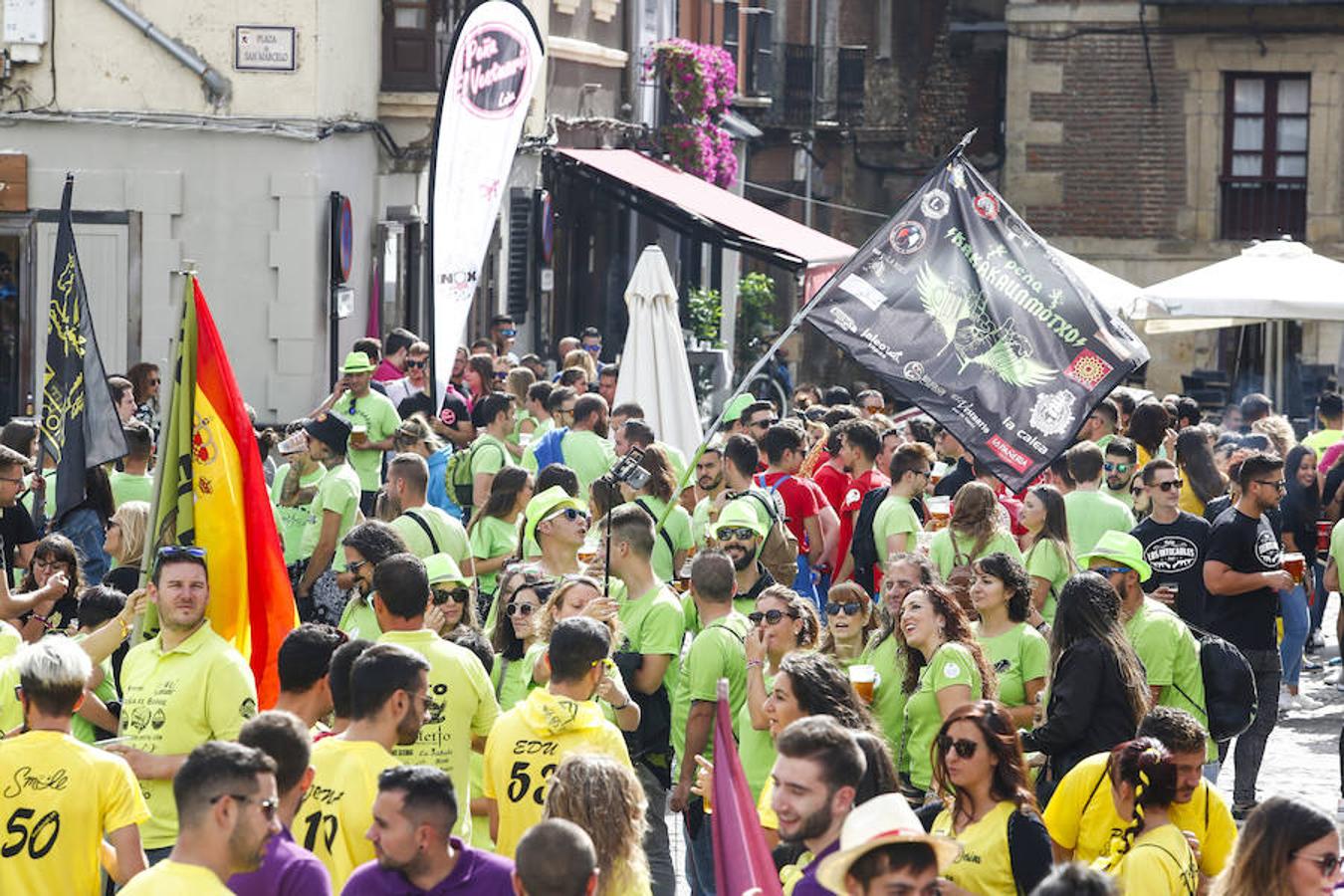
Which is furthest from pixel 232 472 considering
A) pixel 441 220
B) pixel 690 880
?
pixel 441 220

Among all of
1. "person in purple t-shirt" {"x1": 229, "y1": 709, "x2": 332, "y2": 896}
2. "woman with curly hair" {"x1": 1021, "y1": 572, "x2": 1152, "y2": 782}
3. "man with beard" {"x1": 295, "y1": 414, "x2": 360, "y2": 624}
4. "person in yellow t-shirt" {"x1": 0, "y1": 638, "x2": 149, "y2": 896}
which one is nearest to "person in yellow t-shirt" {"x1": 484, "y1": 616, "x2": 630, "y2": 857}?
"person in purple t-shirt" {"x1": 229, "y1": 709, "x2": 332, "y2": 896}

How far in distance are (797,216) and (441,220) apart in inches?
979

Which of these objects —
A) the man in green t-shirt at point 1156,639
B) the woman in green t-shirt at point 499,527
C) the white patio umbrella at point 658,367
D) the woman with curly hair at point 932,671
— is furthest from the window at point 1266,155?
the woman with curly hair at point 932,671

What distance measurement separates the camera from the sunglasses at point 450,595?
28.8 ft

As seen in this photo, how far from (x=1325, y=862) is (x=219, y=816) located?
2.69m

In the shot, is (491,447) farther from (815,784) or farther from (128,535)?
(815,784)

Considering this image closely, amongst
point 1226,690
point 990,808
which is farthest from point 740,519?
point 990,808

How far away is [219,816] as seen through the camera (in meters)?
5.39

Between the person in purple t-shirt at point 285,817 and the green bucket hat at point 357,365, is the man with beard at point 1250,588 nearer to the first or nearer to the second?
the green bucket hat at point 357,365

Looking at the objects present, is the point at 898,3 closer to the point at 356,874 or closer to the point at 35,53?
the point at 35,53

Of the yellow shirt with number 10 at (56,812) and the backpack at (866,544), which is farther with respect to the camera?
the backpack at (866,544)

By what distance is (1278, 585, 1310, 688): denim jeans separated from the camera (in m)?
13.8

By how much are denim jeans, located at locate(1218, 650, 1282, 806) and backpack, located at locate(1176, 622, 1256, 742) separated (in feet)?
7.01

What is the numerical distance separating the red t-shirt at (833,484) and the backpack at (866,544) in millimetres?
908
